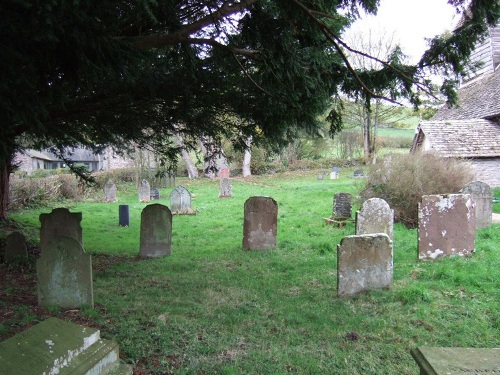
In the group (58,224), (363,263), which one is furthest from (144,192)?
(363,263)

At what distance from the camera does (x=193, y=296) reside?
19.2ft

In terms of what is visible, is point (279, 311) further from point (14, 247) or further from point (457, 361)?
point (14, 247)

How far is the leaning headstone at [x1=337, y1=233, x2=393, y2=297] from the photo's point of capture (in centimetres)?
561

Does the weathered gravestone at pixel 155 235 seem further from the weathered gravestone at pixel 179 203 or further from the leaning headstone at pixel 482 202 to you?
the leaning headstone at pixel 482 202

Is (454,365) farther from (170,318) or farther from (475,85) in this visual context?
(475,85)

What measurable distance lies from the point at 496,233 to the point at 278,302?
629 cm

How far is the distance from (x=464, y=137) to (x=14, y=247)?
1767cm

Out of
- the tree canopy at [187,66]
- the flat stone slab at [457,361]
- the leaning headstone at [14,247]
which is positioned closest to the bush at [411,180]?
the tree canopy at [187,66]

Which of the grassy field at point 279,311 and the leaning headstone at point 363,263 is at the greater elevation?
the leaning headstone at point 363,263

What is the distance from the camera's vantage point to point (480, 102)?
2080 cm

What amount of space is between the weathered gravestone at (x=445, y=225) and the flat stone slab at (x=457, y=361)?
508cm

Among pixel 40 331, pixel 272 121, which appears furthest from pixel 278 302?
pixel 40 331

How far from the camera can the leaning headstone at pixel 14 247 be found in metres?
7.30

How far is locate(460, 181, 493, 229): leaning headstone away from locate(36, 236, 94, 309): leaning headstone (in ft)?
29.2
